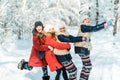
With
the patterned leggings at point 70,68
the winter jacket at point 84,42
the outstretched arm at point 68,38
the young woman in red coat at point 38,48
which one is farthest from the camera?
the young woman in red coat at point 38,48

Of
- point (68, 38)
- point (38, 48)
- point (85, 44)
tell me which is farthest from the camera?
point (38, 48)

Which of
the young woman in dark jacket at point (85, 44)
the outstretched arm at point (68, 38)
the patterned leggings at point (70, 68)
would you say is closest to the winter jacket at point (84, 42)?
the young woman in dark jacket at point (85, 44)

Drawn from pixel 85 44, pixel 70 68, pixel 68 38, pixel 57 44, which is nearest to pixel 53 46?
pixel 57 44

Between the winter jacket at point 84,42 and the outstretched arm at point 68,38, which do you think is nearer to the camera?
the outstretched arm at point 68,38

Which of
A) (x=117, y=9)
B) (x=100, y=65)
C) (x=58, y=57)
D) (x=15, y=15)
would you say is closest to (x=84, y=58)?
(x=58, y=57)

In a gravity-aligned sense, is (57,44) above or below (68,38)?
below

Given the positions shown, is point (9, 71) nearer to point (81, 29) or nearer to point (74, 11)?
point (81, 29)

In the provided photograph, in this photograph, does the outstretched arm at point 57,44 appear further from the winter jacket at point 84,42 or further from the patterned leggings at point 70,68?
the patterned leggings at point 70,68

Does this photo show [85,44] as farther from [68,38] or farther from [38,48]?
[38,48]

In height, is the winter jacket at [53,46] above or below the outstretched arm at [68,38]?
below

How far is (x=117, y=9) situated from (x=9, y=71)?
13631mm

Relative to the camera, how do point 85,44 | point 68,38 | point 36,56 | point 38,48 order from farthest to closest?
point 36,56, point 38,48, point 85,44, point 68,38

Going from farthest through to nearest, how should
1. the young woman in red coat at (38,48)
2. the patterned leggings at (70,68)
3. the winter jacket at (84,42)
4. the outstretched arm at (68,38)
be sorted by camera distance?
the young woman in red coat at (38,48), the patterned leggings at (70,68), the winter jacket at (84,42), the outstretched arm at (68,38)

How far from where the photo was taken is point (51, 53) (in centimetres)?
828
